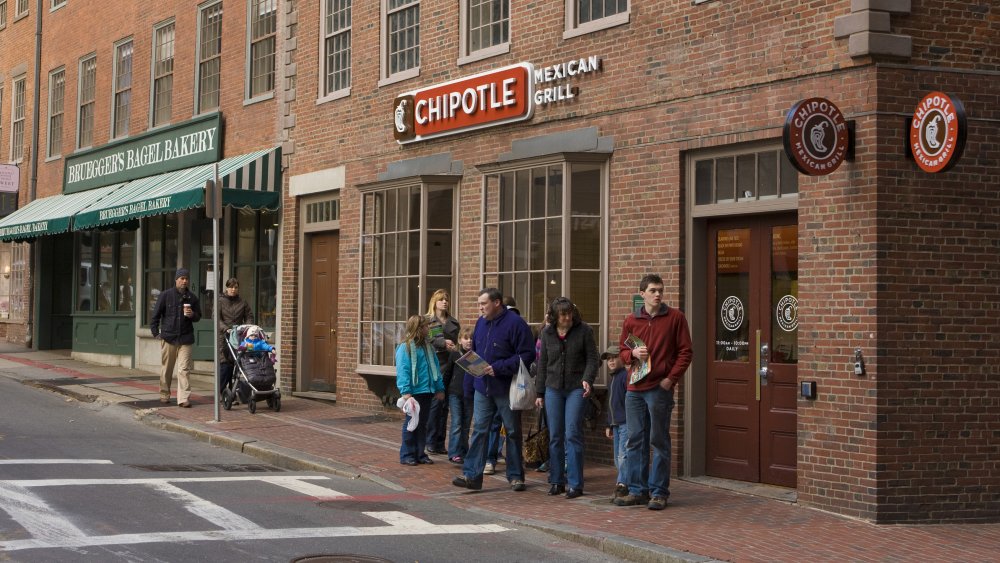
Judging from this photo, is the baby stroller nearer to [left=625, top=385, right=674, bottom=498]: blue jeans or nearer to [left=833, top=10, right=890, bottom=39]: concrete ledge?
[left=625, top=385, right=674, bottom=498]: blue jeans

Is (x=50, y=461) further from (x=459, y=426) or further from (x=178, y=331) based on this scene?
(x=178, y=331)

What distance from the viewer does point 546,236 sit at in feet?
42.7

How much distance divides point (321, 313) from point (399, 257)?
9.52 feet

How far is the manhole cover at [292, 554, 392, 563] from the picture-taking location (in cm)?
760

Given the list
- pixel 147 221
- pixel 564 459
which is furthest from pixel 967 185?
pixel 147 221

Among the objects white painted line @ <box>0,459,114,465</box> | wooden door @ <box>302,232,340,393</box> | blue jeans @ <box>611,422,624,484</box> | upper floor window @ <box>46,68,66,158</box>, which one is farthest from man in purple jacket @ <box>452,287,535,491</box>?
upper floor window @ <box>46,68,66,158</box>

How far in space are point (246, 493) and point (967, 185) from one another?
6.58 m

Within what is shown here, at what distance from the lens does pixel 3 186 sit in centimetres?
2808

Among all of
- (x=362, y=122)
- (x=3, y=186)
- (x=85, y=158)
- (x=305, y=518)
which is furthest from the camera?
(x=3, y=186)

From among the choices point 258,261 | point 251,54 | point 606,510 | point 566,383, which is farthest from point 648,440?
point 251,54

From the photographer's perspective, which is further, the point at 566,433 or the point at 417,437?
the point at 417,437

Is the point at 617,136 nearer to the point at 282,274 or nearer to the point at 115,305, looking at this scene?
the point at 282,274

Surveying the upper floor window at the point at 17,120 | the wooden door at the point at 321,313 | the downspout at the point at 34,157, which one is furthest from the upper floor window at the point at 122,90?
the wooden door at the point at 321,313

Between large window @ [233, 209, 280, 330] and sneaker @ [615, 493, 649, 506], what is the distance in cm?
983
